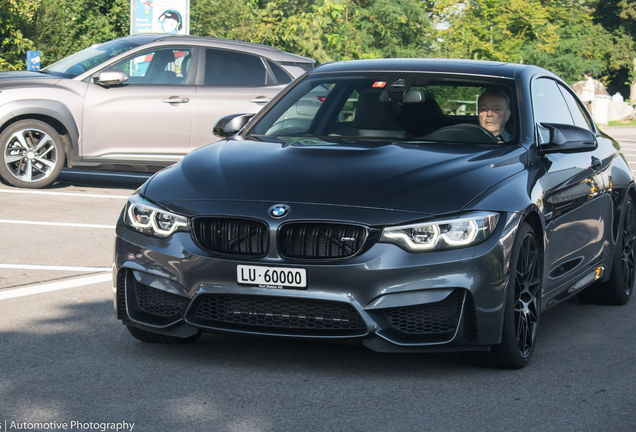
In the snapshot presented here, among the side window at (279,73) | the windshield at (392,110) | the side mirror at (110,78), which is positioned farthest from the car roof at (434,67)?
the side window at (279,73)

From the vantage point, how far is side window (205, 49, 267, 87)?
465 inches

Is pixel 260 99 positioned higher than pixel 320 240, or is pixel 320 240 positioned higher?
pixel 320 240

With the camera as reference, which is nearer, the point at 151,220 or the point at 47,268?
the point at 151,220

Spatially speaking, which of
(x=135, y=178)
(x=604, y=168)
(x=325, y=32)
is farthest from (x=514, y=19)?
(x=604, y=168)

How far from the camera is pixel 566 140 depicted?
208 inches

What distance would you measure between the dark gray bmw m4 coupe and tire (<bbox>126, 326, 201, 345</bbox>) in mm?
10

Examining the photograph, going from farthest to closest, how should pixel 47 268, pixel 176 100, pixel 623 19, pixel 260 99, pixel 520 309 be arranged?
pixel 623 19, pixel 260 99, pixel 176 100, pixel 47 268, pixel 520 309

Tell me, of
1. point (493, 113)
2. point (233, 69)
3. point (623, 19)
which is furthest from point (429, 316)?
point (623, 19)

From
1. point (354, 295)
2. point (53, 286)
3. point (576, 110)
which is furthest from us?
point (576, 110)

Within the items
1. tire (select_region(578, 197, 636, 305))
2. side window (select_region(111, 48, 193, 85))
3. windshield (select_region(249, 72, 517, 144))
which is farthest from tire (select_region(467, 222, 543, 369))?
side window (select_region(111, 48, 193, 85))

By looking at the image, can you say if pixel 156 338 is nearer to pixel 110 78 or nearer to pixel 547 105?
pixel 547 105

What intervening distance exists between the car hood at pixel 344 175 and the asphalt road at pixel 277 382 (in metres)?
0.79

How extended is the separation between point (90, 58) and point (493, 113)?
7.10 meters

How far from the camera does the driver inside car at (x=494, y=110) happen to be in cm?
550
